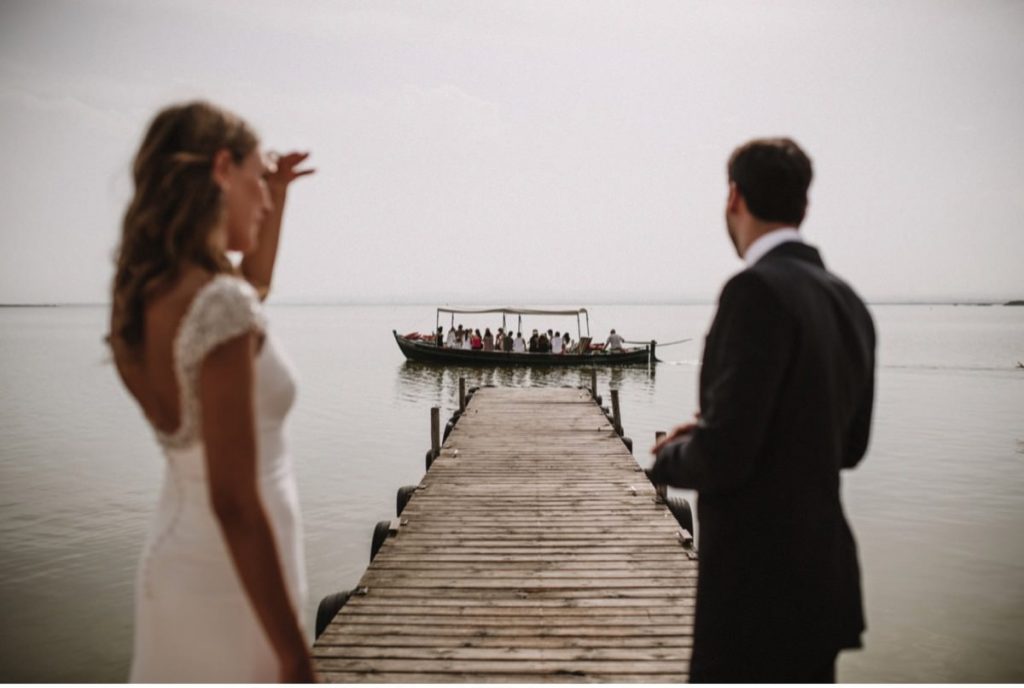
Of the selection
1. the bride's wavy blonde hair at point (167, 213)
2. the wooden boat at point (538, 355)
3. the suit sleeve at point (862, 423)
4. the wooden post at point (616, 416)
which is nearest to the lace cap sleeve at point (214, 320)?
the bride's wavy blonde hair at point (167, 213)

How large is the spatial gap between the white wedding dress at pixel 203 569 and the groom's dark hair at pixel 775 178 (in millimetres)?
1445

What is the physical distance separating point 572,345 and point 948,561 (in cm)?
2942

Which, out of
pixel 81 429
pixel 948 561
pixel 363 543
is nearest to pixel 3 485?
pixel 81 429

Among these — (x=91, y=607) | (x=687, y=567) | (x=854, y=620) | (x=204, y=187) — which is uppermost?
(x=204, y=187)

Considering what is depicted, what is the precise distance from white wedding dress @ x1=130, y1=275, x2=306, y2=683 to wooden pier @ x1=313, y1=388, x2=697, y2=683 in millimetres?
2653

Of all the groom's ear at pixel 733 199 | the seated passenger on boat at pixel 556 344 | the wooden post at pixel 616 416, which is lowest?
the wooden post at pixel 616 416

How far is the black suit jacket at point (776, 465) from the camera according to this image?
5.69 ft

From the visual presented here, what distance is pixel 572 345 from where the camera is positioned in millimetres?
40000

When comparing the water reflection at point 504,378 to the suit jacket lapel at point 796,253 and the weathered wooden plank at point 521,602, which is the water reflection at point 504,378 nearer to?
the weathered wooden plank at point 521,602

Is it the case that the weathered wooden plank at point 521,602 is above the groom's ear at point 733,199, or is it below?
below

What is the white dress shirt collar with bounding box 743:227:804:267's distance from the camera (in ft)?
6.31

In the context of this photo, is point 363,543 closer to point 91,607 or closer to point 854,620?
point 91,607

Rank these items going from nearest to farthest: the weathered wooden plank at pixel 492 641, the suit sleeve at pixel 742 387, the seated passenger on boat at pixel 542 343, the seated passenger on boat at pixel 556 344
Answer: the suit sleeve at pixel 742 387 → the weathered wooden plank at pixel 492 641 → the seated passenger on boat at pixel 556 344 → the seated passenger on boat at pixel 542 343

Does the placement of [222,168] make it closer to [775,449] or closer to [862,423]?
[775,449]
